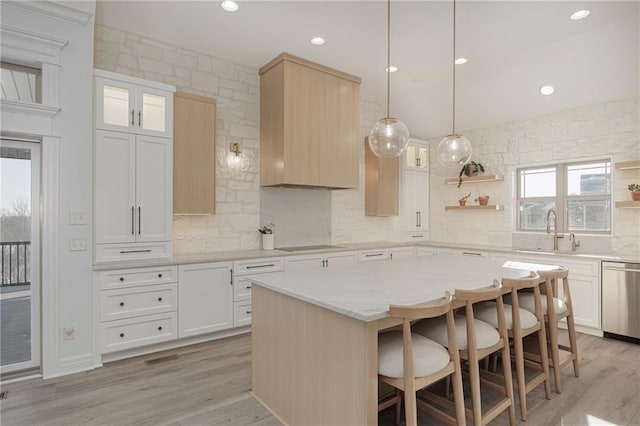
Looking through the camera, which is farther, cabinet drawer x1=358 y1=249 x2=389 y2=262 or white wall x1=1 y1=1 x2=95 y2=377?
cabinet drawer x1=358 y1=249 x2=389 y2=262

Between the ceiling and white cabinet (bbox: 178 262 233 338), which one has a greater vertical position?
the ceiling

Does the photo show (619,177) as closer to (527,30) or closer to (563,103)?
(563,103)

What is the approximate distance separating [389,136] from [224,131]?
96.8 inches

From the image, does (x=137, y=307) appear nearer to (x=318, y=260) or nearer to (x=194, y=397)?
(x=194, y=397)

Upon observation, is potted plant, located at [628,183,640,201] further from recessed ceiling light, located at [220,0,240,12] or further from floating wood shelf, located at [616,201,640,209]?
recessed ceiling light, located at [220,0,240,12]

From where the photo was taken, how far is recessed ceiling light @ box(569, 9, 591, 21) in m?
3.42

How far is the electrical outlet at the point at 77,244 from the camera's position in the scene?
309 cm

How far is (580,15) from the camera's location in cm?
348

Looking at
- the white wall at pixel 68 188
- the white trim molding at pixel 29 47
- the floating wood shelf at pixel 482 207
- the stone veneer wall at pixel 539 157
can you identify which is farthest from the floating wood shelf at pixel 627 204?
the white trim molding at pixel 29 47

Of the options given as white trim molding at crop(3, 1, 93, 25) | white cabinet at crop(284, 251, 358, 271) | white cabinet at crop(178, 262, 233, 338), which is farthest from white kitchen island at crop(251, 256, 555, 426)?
white trim molding at crop(3, 1, 93, 25)

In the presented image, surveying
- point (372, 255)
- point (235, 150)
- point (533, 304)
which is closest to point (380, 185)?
point (372, 255)

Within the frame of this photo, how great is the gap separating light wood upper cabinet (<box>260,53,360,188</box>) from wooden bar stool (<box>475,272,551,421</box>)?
255 centimetres

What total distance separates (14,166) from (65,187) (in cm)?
41

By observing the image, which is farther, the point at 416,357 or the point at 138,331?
the point at 138,331
